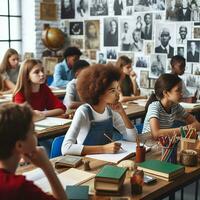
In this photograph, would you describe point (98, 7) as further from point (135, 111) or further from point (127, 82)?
point (135, 111)

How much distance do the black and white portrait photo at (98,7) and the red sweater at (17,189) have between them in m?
5.57

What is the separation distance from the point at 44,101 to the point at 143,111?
3.31 feet

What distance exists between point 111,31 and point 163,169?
4.84 meters

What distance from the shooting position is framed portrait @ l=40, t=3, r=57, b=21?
706 centimetres

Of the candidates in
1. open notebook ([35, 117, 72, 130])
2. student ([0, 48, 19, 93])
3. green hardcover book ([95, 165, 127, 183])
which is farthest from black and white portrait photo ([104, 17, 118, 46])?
green hardcover book ([95, 165, 127, 183])

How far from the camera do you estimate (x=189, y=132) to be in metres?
2.46

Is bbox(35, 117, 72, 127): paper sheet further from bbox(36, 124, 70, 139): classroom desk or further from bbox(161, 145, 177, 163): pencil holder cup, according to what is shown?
bbox(161, 145, 177, 163): pencil holder cup

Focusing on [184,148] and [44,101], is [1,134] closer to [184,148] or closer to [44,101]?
[184,148]

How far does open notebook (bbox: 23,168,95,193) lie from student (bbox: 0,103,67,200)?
1.27 feet

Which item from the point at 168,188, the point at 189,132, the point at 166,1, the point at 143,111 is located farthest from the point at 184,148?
the point at 166,1

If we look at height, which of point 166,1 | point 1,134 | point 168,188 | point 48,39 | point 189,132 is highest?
point 166,1

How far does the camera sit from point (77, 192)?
5.59 ft

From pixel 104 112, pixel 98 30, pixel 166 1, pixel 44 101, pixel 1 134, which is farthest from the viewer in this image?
pixel 98 30

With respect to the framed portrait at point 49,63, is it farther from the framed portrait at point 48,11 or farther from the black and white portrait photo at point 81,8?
the black and white portrait photo at point 81,8
